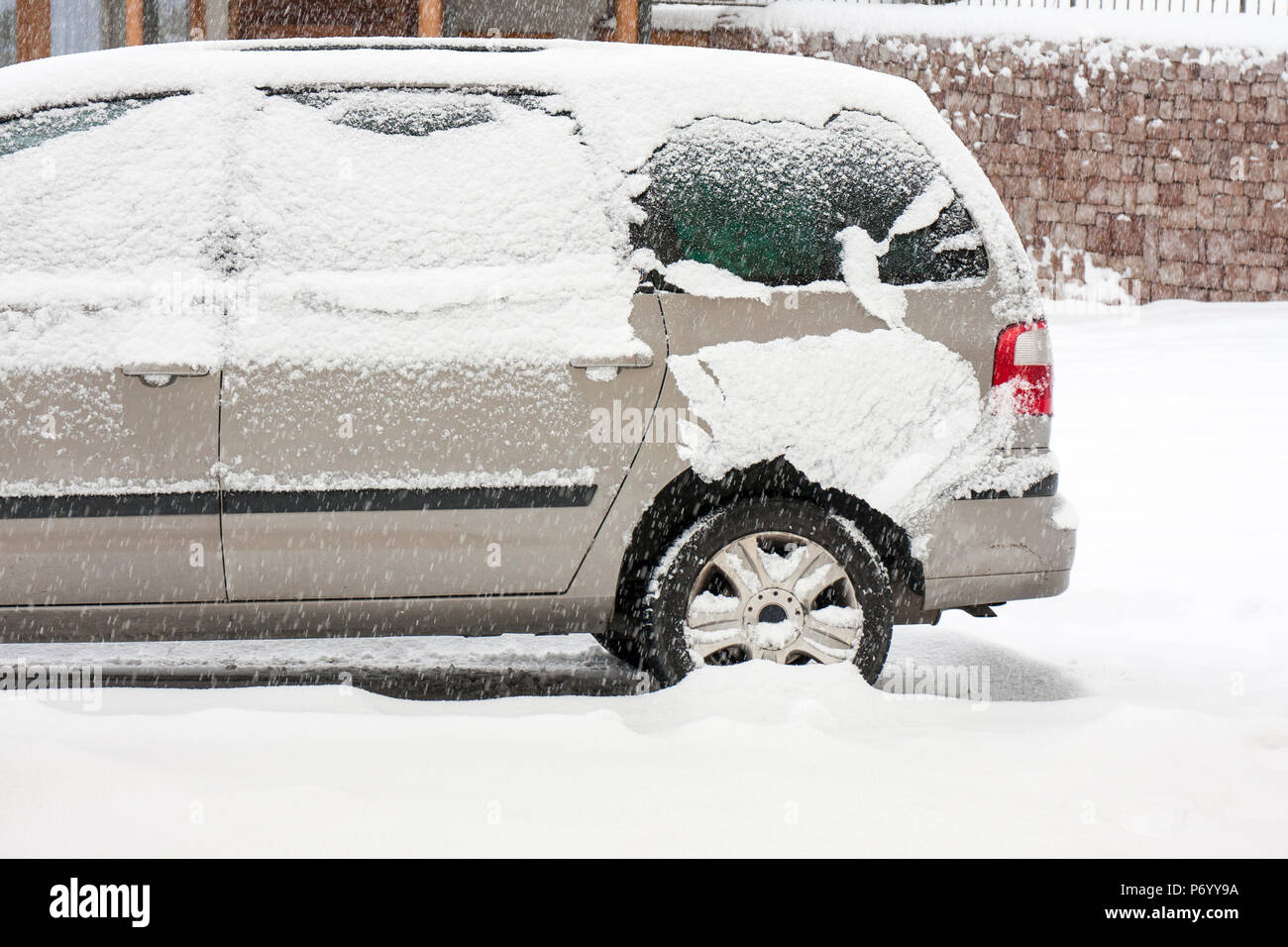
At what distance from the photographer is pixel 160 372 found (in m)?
3.83

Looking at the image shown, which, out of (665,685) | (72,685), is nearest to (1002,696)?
(665,685)

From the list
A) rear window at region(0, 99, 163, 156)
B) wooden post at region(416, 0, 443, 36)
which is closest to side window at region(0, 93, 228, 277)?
rear window at region(0, 99, 163, 156)

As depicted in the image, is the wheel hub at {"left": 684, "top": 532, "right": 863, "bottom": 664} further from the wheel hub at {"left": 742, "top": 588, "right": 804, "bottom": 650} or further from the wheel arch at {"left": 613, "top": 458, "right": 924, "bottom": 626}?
the wheel arch at {"left": 613, "top": 458, "right": 924, "bottom": 626}

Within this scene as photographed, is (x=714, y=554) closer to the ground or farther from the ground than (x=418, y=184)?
closer to the ground

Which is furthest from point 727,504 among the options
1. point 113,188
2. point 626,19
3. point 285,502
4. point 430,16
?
point 626,19

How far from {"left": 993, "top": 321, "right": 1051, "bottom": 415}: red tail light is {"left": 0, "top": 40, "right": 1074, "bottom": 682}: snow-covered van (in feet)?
0.04

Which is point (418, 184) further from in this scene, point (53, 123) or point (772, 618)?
point (772, 618)

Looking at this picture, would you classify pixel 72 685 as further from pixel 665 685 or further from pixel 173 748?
pixel 665 685

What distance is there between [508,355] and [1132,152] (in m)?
14.1

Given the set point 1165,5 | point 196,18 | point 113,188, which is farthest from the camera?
point 1165,5

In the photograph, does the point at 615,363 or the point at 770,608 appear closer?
the point at 615,363

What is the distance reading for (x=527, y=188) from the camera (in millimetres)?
4039

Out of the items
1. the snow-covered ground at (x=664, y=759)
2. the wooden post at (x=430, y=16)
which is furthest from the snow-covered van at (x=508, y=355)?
the wooden post at (x=430, y=16)

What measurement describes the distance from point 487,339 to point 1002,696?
201 centimetres
